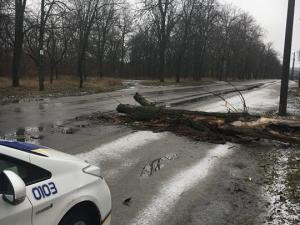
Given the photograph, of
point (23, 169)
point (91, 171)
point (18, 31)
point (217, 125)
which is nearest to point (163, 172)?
point (91, 171)

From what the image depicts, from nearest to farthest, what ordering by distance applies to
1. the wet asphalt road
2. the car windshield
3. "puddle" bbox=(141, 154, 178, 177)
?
the car windshield, the wet asphalt road, "puddle" bbox=(141, 154, 178, 177)

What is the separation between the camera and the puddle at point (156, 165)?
24.6 ft

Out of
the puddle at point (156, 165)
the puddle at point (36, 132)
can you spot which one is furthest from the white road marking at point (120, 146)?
the puddle at point (36, 132)

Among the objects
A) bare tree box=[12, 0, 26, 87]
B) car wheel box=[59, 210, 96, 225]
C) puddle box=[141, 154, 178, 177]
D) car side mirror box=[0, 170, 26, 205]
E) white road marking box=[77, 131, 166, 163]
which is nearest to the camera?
car side mirror box=[0, 170, 26, 205]

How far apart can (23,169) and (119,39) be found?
78012 mm

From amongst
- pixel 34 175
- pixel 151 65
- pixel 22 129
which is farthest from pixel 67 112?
pixel 151 65

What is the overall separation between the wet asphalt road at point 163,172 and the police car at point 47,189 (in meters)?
1.38

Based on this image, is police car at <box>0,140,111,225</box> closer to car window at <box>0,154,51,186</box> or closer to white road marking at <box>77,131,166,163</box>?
car window at <box>0,154,51,186</box>

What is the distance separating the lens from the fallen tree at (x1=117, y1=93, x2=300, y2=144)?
33.1 feet

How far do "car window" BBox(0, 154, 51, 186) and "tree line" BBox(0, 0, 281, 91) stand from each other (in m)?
23.0

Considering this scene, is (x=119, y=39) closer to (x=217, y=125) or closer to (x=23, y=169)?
(x=217, y=125)

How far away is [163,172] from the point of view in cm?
756

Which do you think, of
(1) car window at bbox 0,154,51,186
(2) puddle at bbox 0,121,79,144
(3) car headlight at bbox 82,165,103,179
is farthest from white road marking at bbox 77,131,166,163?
(1) car window at bbox 0,154,51,186

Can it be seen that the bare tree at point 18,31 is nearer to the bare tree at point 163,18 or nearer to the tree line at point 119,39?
the tree line at point 119,39
